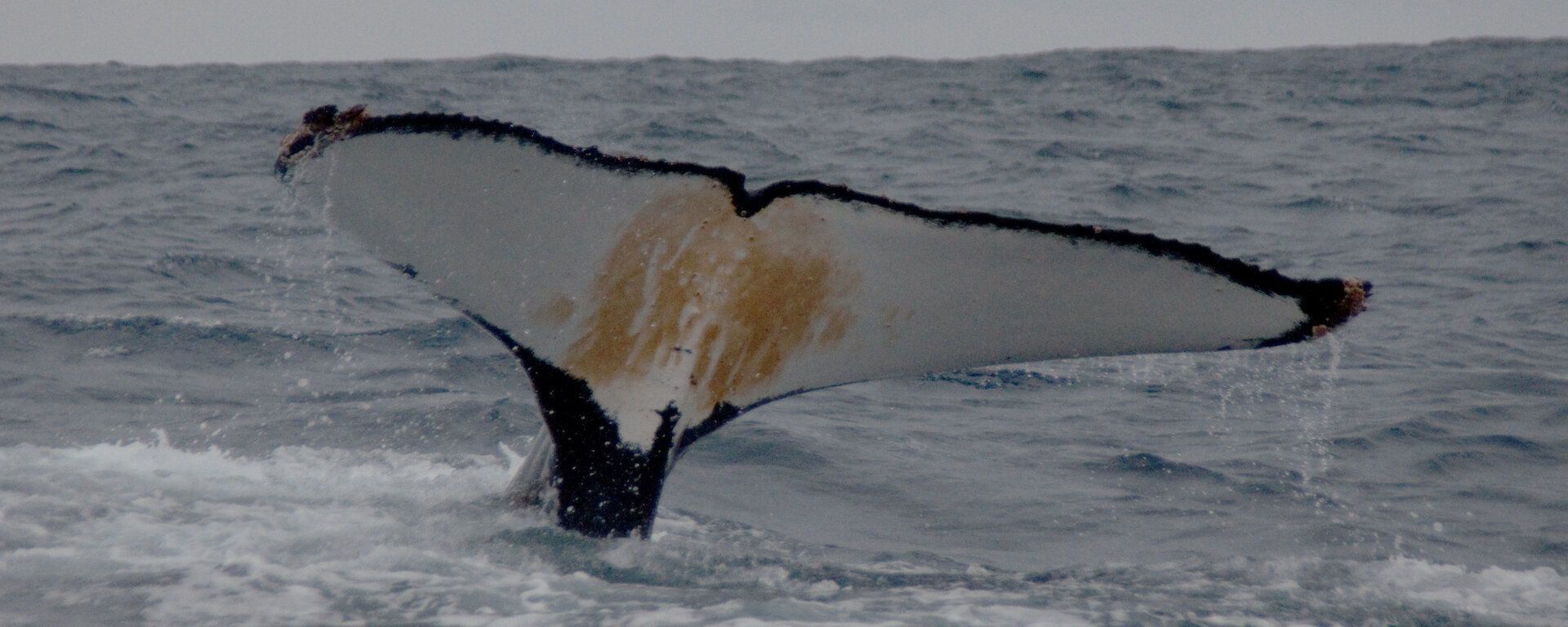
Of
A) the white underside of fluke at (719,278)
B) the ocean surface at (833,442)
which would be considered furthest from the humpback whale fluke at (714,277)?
the ocean surface at (833,442)

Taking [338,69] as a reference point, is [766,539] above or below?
below

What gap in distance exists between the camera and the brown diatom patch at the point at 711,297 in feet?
9.53

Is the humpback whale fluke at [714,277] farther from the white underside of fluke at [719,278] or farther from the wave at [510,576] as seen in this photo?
the wave at [510,576]

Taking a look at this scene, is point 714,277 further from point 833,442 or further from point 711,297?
point 833,442

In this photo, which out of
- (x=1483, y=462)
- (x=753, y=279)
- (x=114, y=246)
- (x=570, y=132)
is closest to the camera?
(x=753, y=279)

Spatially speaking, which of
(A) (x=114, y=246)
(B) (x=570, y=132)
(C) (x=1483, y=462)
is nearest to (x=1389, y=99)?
(B) (x=570, y=132)

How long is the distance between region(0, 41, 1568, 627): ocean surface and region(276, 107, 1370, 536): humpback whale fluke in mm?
748

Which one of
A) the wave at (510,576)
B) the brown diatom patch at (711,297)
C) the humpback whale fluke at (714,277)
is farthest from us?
the wave at (510,576)

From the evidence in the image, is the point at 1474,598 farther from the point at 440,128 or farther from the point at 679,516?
the point at 440,128

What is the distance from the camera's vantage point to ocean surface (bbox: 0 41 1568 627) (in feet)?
12.2

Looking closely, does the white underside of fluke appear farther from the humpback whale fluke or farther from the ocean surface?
the ocean surface

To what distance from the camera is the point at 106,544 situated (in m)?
3.92

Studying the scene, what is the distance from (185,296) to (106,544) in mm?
5928

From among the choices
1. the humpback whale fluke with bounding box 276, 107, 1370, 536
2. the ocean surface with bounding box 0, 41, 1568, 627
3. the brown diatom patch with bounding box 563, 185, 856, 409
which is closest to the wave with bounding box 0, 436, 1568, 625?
the ocean surface with bounding box 0, 41, 1568, 627
